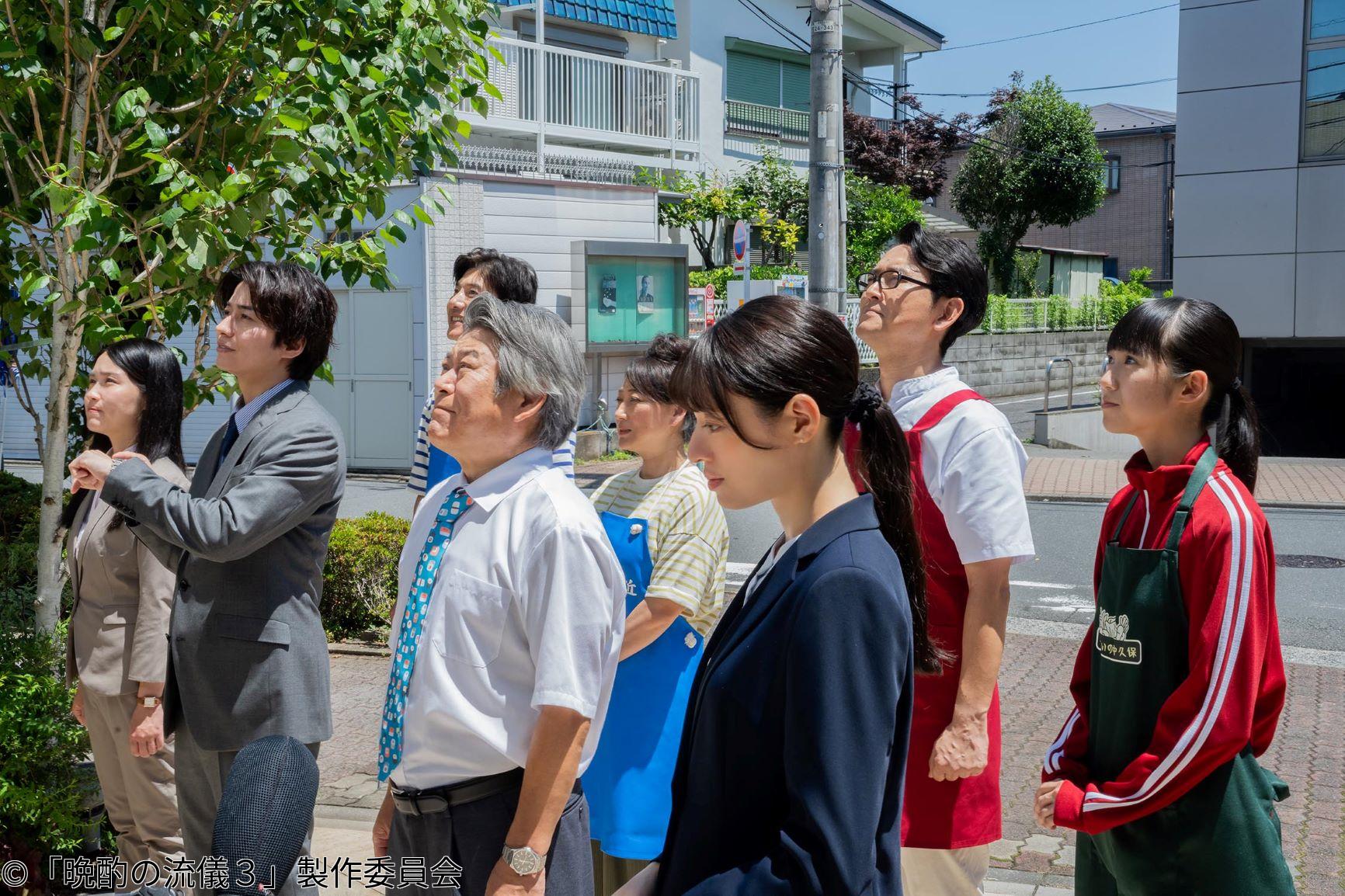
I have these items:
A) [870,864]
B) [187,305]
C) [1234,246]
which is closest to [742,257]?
[1234,246]

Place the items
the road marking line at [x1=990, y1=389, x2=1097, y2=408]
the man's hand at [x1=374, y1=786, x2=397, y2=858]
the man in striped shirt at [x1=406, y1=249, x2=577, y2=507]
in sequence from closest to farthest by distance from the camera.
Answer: the man's hand at [x1=374, y1=786, x2=397, y2=858]
the man in striped shirt at [x1=406, y1=249, x2=577, y2=507]
the road marking line at [x1=990, y1=389, x2=1097, y2=408]

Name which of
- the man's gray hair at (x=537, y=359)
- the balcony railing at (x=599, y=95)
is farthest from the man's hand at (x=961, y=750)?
the balcony railing at (x=599, y=95)

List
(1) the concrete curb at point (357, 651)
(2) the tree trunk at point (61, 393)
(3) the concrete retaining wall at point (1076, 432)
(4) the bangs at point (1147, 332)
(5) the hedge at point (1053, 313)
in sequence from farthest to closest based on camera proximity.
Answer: (5) the hedge at point (1053, 313) → (3) the concrete retaining wall at point (1076, 432) → (1) the concrete curb at point (357, 651) → (2) the tree trunk at point (61, 393) → (4) the bangs at point (1147, 332)

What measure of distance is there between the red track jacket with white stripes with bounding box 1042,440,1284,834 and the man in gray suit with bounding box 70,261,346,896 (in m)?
2.06

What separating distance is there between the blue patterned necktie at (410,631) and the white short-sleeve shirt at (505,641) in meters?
0.04

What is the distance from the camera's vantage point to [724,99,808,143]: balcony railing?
26750mm

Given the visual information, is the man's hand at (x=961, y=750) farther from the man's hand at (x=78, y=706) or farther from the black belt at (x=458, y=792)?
the man's hand at (x=78, y=706)

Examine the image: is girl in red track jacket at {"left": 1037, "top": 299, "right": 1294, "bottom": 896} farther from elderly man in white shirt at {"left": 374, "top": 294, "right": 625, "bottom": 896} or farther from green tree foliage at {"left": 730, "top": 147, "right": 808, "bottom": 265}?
green tree foliage at {"left": 730, "top": 147, "right": 808, "bottom": 265}

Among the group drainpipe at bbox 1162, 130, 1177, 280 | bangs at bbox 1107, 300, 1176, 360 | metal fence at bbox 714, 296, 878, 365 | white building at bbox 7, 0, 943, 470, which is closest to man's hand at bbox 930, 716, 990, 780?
bangs at bbox 1107, 300, 1176, 360

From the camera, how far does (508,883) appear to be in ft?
7.95

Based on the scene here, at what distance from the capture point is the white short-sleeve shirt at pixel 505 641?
246cm

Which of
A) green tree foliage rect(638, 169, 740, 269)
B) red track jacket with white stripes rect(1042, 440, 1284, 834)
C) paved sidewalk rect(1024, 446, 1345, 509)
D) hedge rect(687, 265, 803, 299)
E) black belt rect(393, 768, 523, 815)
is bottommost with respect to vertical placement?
paved sidewalk rect(1024, 446, 1345, 509)

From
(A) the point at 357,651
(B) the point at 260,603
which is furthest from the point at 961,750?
(A) the point at 357,651

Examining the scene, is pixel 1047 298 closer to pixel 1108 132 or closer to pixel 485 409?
pixel 1108 132
